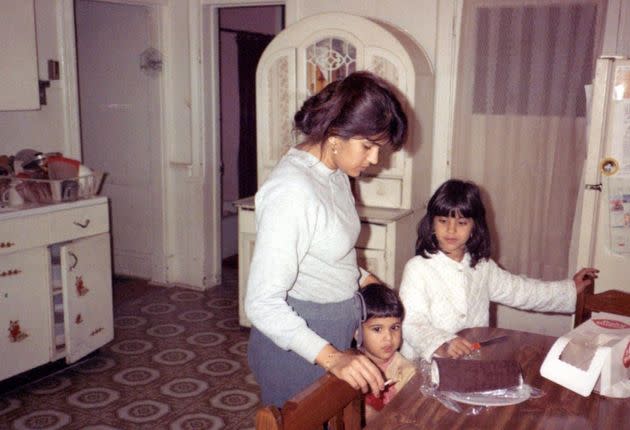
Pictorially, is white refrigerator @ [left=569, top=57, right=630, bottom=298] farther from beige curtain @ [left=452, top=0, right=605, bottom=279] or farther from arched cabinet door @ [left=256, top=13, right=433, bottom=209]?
arched cabinet door @ [left=256, top=13, right=433, bottom=209]

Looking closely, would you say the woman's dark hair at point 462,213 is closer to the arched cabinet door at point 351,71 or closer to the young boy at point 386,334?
the young boy at point 386,334

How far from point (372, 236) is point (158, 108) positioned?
200 centimetres

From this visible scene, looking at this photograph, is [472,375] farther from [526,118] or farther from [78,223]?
[78,223]

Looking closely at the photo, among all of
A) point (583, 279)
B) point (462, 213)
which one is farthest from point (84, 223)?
point (583, 279)

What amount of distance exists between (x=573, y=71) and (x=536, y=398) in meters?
2.16

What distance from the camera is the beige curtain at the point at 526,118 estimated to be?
310 centimetres

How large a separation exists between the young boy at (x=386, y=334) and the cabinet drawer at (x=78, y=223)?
1.73 metres

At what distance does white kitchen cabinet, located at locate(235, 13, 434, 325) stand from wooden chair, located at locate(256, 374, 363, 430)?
184 cm

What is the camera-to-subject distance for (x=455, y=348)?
1.63 metres

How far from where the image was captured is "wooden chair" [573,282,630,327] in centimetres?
192

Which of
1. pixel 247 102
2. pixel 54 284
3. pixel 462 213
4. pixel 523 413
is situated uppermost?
pixel 247 102

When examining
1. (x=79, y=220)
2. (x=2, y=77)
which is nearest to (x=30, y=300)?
(x=79, y=220)

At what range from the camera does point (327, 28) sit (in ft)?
10.6

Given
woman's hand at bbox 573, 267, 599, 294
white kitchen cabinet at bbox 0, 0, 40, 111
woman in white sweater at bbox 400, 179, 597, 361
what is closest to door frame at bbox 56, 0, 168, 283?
white kitchen cabinet at bbox 0, 0, 40, 111
